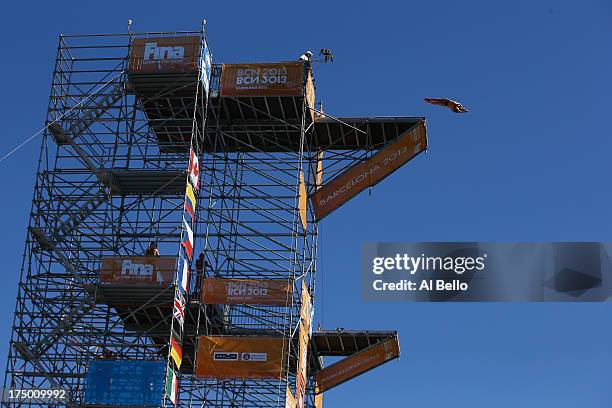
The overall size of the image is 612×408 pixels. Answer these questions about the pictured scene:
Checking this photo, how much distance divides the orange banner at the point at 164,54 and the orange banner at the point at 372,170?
957 centimetres

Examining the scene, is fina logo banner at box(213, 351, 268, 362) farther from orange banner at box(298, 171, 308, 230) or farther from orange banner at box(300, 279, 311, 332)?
orange banner at box(298, 171, 308, 230)

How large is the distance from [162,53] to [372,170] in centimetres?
1150

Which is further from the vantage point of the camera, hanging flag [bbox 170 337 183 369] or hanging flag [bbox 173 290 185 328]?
hanging flag [bbox 173 290 185 328]

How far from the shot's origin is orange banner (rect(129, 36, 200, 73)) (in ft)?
180

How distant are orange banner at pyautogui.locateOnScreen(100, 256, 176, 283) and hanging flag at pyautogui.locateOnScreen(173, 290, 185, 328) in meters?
0.86

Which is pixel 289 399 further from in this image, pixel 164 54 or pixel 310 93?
pixel 164 54

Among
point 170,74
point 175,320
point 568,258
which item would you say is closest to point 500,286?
point 568,258

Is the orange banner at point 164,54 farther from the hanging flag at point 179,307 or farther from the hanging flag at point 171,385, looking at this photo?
the hanging flag at point 171,385

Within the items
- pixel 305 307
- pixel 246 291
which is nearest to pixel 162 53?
pixel 246 291

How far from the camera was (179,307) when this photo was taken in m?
51.8

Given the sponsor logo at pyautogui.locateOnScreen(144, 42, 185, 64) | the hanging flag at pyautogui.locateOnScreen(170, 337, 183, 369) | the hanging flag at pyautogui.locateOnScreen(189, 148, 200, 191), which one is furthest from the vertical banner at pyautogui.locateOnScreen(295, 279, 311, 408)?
the sponsor logo at pyautogui.locateOnScreen(144, 42, 185, 64)

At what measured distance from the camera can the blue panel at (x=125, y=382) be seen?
4906cm
